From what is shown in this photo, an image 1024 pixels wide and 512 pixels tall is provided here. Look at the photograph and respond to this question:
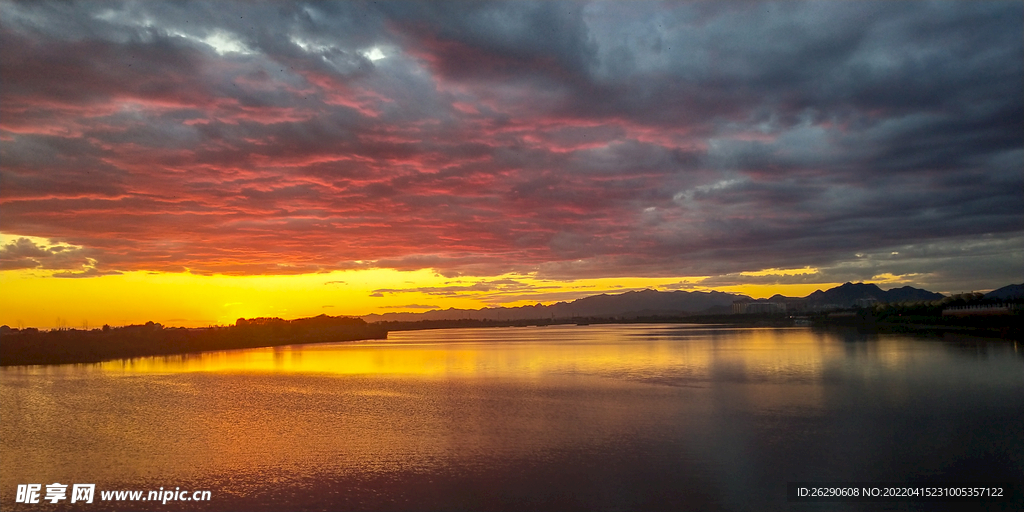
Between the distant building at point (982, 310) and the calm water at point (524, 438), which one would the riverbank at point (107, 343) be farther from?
the distant building at point (982, 310)

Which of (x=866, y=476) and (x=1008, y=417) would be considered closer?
(x=866, y=476)

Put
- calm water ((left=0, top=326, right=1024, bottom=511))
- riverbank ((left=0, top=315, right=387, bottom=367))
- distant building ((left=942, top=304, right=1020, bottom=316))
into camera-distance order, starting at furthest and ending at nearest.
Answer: distant building ((left=942, top=304, right=1020, bottom=316)), riverbank ((left=0, top=315, right=387, bottom=367)), calm water ((left=0, top=326, right=1024, bottom=511))

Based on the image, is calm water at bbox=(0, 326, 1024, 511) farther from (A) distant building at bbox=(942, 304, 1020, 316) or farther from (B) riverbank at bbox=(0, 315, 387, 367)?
(A) distant building at bbox=(942, 304, 1020, 316)

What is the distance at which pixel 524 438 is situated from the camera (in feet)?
58.8

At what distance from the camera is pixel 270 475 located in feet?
48.2

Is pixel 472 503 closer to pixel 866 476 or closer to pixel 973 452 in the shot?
pixel 866 476

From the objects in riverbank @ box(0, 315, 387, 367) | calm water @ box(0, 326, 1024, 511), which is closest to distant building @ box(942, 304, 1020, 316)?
calm water @ box(0, 326, 1024, 511)

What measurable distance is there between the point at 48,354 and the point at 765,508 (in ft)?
206

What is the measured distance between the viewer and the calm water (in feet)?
43.1

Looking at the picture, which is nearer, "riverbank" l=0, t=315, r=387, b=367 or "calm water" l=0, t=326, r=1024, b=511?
"calm water" l=0, t=326, r=1024, b=511

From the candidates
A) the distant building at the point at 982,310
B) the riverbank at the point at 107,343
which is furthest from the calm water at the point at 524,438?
the distant building at the point at 982,310

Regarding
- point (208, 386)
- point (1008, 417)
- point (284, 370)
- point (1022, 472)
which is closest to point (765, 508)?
point (1022, 472)

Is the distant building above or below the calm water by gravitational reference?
above

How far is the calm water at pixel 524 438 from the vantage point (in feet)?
43.1
